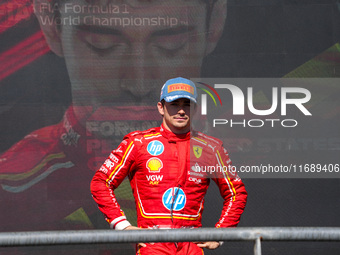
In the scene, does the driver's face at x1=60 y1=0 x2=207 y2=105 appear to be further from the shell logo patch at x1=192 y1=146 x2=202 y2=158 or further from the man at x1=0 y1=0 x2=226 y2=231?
the shell logo patch at x1=192 y1=146 x2=202 y2=158

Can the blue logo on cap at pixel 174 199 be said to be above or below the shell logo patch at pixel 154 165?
below

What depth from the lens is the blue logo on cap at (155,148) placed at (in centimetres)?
292

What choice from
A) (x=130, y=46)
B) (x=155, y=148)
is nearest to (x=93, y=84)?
(x=130, y=46)

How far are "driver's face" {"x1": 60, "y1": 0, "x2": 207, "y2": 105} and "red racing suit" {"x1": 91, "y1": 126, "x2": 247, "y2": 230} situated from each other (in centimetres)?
112

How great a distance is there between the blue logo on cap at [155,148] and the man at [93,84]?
1103mm

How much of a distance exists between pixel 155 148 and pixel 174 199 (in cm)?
29

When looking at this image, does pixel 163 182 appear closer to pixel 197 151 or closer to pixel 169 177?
pixel 169 177

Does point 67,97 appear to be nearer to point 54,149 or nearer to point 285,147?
point 54,149

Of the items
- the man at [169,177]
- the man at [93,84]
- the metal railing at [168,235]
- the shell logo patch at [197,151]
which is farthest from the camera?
the man at [93,84]

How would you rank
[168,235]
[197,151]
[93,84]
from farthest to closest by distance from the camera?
[93,84] → [197,151] → [168,235]

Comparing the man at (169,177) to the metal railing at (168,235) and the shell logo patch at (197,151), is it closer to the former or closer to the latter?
the shell logo patch at (197,151)

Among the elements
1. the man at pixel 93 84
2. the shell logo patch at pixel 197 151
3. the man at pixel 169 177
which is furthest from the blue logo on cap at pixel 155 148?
the man at pixel 93 84

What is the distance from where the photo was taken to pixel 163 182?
9.41 ft

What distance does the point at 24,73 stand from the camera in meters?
4.02
